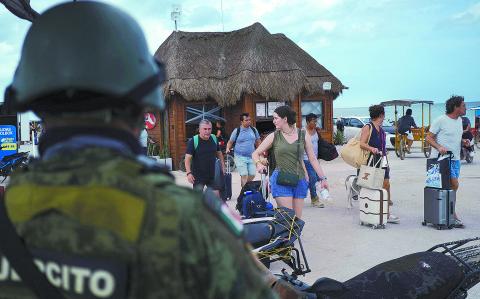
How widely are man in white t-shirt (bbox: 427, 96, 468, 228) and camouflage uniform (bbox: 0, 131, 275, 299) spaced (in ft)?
21.5

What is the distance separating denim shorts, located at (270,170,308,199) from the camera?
5.93 m

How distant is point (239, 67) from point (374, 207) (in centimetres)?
1142

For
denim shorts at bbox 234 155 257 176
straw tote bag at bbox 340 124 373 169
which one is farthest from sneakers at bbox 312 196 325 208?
straw tote bag at bbox 340 124 373 169

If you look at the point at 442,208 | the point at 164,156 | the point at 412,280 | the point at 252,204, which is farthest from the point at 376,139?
the point at 164,156

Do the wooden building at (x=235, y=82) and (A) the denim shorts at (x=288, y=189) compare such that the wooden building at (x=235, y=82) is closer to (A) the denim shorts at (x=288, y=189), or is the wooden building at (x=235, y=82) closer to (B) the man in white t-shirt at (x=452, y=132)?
(B) the man in white t-shirt at (x=452, y=132)

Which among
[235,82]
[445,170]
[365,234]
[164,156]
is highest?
[235,82]

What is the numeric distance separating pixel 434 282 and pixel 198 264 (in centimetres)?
178

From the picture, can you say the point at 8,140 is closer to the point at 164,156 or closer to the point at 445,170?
the point at 164,156

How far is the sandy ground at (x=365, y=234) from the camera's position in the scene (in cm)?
545

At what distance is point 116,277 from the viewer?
102 centimetres

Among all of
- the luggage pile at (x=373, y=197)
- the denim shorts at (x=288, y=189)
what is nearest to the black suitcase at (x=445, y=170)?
the luggage pile at (x=373, y=197)

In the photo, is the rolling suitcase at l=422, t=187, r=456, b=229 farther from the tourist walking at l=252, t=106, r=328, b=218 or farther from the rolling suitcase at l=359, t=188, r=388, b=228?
the tourist walking at l=252, t=106, r=328, b=218

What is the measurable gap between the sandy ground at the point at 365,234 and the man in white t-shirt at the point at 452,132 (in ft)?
2.41

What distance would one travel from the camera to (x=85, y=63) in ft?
3.72
